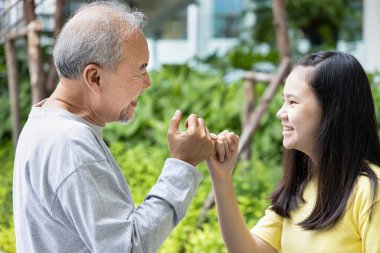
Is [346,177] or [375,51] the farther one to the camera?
[375,51]

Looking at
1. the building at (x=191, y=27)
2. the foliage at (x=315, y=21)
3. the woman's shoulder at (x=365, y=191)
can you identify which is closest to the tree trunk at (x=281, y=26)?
the woman's shoulder at (x=365, y=191)

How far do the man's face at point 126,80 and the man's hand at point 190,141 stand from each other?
128 mm

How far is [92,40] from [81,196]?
40cm

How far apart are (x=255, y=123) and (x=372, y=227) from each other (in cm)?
330

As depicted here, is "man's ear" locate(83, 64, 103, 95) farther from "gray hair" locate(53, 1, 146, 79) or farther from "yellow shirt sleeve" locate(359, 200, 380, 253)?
"yellow shirt sleeve" locate(359, 200, 380, 253)

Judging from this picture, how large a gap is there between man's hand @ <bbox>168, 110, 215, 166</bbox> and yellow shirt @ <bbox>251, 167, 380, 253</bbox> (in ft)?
1.40

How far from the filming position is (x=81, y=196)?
1683mm

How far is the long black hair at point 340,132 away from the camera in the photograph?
208cm

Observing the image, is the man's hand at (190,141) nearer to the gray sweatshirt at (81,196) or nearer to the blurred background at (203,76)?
the gray sweatshirt at (81,196)

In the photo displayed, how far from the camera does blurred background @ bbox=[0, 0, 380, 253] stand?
5.20m

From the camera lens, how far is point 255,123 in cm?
523

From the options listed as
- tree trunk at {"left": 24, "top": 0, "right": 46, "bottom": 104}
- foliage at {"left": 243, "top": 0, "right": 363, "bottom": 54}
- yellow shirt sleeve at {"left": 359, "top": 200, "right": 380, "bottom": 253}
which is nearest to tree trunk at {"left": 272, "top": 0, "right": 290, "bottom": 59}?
tree trunk at {"left": 24, "top": 0, "right": 46, "bottom": 104}

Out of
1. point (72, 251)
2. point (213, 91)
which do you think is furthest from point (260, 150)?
point (72, 251)

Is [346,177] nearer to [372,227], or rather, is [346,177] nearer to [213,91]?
[372,227]
